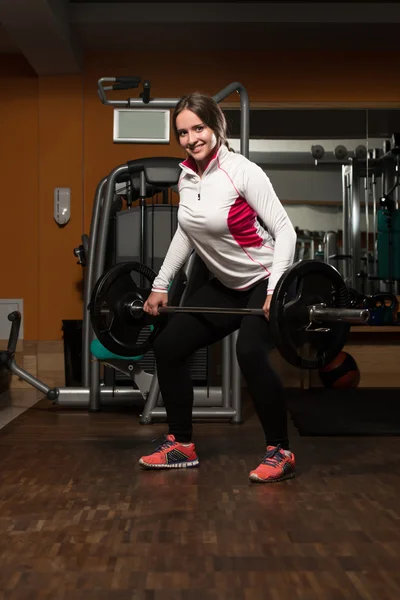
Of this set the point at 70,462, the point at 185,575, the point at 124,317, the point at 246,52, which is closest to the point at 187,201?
the point at 124,317

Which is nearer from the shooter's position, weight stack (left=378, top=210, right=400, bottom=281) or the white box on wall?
the white box on wall

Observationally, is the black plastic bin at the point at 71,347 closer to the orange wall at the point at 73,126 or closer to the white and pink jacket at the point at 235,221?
the orange wall at the point at 73,126

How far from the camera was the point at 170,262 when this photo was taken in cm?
246

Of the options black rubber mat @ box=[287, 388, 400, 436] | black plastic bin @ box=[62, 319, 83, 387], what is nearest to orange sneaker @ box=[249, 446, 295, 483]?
black rubber mat @ box=[287, 388, 400, 436]

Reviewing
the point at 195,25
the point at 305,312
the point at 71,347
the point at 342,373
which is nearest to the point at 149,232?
the point at 71,347

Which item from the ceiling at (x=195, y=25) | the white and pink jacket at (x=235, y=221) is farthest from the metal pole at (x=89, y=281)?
the white and pink jacket at (x=235, y=221)

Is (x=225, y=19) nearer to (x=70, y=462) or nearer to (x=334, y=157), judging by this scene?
Answer: (x=334, y=157)

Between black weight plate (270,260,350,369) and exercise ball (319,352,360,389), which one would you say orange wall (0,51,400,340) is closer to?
exercise ball (319,352,360,389)

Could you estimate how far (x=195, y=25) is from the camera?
455 cm

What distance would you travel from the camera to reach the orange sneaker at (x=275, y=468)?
222 cm

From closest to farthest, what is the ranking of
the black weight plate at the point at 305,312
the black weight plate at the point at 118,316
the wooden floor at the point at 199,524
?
the wooden floor at the point at 199,524 < the black weight plate at the point at 305,312 < the black weight plate at the point at 118,316

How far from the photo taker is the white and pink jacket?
7.16ft

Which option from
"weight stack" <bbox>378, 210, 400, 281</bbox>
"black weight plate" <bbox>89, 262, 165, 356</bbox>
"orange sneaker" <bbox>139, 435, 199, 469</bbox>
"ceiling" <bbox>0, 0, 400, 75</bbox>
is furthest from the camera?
"weight stack" <bbox>378, 210, 400, 281</bbox>

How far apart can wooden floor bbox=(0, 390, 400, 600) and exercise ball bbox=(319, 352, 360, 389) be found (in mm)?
1805
